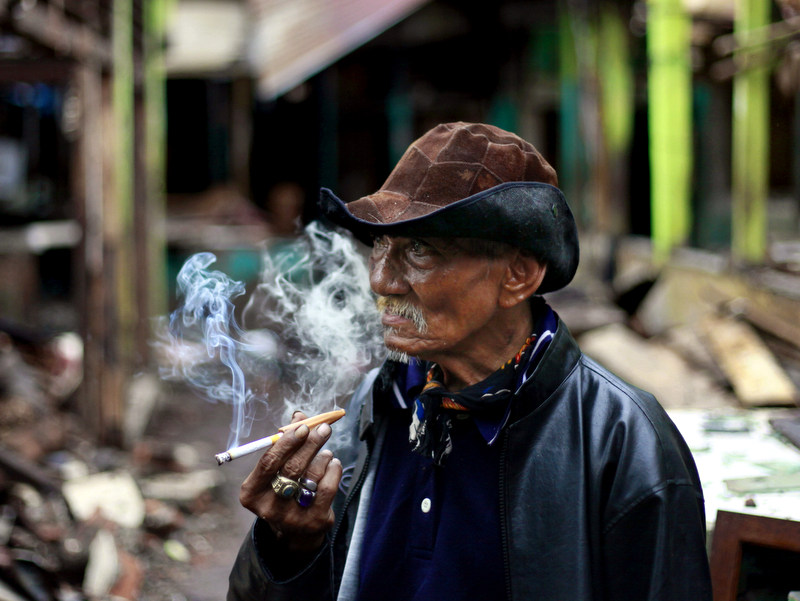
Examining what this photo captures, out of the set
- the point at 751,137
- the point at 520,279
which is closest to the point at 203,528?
the point at 520,279

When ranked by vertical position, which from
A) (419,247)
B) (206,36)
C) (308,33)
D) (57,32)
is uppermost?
(206,36)

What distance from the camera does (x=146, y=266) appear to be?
9.34 metres

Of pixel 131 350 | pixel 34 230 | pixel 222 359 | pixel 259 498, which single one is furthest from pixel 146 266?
pixel 259 498

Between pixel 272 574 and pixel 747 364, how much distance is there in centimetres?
422

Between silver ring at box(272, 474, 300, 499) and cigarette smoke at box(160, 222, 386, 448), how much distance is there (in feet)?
1.69

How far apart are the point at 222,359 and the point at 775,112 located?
29.2ft

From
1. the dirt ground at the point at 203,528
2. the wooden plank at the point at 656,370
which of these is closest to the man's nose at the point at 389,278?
the dirt ground at the point at 203,528

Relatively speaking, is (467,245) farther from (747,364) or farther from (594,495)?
(747,364)

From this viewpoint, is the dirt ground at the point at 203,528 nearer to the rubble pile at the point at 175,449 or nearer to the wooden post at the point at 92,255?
the rubble pile at the point at 175,449

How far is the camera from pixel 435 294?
6.00 ft

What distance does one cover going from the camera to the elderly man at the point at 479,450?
164 centimetres

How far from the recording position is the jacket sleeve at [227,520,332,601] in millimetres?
1864

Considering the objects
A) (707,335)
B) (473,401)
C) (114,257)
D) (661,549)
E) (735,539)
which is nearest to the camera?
(661,549)

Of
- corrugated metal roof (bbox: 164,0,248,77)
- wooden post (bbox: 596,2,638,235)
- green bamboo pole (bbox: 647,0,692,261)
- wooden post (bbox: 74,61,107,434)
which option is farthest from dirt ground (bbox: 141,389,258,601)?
wooden post (bbox: 596,2,638,235)
